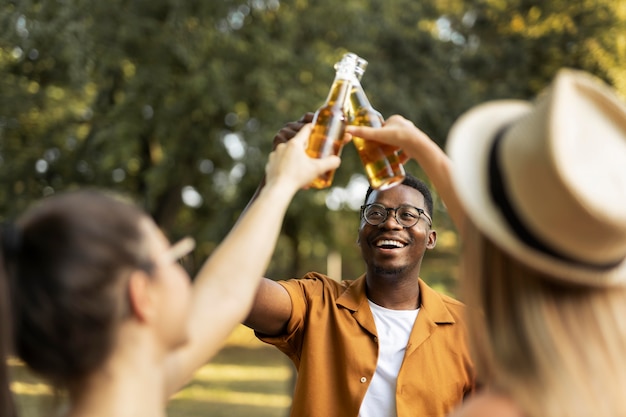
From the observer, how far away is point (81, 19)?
10391 millimetres

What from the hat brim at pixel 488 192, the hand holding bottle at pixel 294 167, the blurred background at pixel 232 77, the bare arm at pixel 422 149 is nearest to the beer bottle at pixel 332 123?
the bare arm at pixel 422 149

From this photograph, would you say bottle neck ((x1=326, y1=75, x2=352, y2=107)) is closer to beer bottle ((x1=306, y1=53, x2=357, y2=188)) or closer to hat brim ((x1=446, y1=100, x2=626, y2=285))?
beer bottle ((x1=306, y1=53, x2=357, y2=188))

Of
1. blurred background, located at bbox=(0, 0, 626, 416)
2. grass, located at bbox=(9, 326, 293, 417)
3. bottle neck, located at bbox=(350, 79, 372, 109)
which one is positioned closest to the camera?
bottle neck, located at bbox=(350, 79, 372, 109)

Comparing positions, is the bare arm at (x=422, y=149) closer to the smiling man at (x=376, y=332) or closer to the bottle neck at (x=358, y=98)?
the bottle neck at (x=358, y=98)

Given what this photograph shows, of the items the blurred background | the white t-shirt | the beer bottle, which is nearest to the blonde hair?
the beer bottle

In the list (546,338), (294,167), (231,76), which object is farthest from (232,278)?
(231,76)

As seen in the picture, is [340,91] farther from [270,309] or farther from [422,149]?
[270,309]

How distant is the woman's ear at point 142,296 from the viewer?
1.88m

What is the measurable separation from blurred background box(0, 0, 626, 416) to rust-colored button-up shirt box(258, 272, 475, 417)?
23.1ft

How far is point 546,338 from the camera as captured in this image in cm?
181

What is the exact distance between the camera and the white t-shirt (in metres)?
3.47

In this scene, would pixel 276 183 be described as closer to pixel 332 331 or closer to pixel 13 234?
pixel 13 234

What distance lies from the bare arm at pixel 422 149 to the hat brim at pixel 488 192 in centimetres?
52

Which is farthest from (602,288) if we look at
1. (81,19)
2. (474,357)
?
(81,19)
